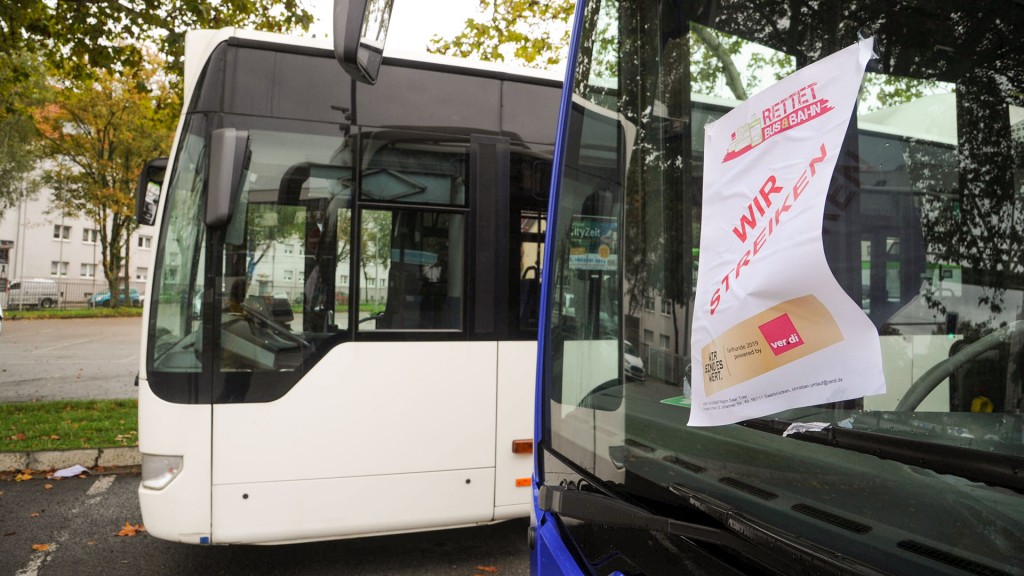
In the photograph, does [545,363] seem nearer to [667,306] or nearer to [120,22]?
[667,306]

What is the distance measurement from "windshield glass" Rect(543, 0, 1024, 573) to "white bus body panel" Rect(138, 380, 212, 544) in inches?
106

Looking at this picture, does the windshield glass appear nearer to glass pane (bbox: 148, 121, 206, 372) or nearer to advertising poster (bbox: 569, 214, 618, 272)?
advertising poster (bbox: 569, 214, 618, 272)

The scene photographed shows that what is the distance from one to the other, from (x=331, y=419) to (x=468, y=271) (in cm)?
116

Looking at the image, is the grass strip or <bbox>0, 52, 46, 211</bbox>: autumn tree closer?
the grass strip

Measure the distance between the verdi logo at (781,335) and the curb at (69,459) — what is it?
667 cm

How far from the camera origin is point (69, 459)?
6.41m

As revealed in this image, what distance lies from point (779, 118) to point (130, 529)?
17.0 ft

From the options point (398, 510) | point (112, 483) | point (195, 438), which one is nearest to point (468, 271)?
point (398, 510)

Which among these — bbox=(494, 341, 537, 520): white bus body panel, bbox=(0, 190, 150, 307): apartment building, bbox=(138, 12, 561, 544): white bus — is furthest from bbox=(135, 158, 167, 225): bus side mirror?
bbox=(0, 190, 150, 307): apartment building

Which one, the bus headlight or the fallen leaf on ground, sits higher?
the bus headlight

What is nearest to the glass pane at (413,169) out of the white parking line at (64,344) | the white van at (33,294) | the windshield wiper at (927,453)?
the windshield wiper at (927,453)

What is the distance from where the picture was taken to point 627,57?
6.67 feet

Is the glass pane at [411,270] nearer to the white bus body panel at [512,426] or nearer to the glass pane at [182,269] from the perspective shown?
the white bus body panel at [512,426]

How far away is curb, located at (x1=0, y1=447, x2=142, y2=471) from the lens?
6.30 metres
